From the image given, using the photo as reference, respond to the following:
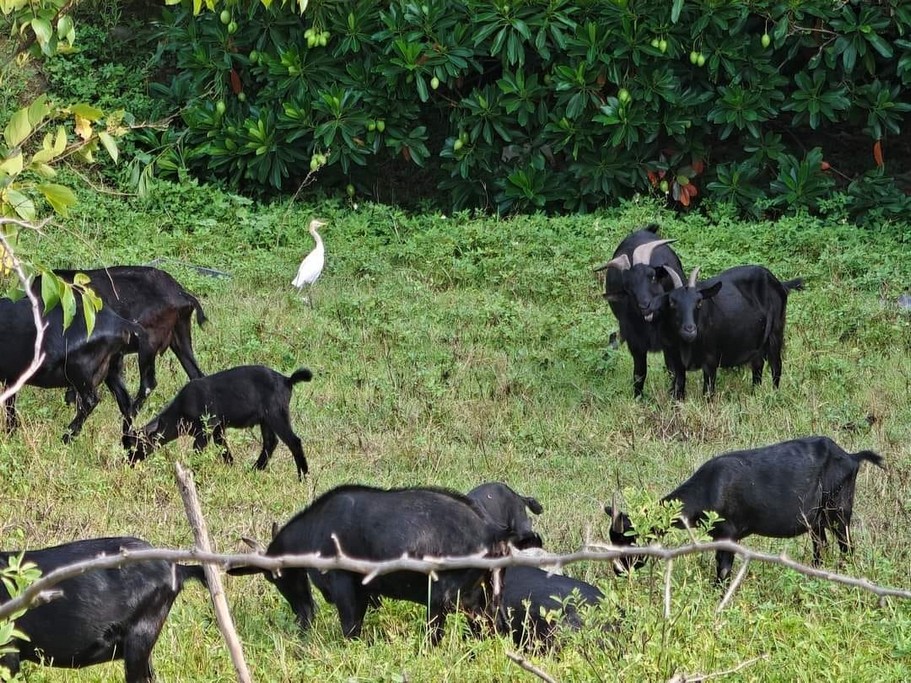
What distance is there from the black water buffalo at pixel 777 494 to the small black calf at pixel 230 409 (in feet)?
9.20

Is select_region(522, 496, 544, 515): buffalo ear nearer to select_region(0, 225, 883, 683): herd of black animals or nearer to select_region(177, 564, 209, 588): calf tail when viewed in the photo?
select_region(0, 225, 883, 683): herd of black animals

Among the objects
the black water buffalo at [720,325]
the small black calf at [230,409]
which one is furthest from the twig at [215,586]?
the black water buffalo at [720,325]

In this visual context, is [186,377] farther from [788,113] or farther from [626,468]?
[788,113]

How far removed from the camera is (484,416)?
9.66m

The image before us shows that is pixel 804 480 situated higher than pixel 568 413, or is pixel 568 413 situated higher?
pixel 804 480

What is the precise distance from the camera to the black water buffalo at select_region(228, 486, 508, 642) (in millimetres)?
5500

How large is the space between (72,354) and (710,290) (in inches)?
184

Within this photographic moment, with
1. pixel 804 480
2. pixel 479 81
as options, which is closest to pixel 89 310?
pixel 804 480

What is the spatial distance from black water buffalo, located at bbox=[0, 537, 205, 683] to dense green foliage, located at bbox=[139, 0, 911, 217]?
1034 centimetres

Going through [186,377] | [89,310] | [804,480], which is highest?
[89,310]

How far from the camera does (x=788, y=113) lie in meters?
15.4

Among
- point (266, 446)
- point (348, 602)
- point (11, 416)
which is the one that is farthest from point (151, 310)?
point (348, 602)

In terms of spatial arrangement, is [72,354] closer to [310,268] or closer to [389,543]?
[310,268]

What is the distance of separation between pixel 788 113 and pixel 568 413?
23.1ft
